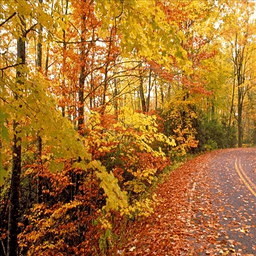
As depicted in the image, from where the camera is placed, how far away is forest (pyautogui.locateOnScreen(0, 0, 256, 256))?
263 cm

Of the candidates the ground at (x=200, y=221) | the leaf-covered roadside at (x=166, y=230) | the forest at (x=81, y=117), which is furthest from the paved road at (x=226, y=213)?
the forest at (x=81, y=117)

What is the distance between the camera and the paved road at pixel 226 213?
534 cm

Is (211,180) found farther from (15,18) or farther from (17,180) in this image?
(15,18)

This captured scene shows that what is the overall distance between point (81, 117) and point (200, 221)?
4670 millimetres

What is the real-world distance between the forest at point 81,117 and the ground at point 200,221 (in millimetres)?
585

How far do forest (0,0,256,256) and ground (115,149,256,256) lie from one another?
585 millimetres

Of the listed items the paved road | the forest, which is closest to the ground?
the paved road

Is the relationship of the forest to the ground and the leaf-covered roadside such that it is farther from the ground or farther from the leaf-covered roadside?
the ground

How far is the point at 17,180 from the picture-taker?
215 inches

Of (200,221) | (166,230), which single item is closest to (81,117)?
(166,230)

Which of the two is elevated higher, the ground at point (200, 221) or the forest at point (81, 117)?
the forest at point (81, 117)

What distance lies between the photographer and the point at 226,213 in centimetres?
711

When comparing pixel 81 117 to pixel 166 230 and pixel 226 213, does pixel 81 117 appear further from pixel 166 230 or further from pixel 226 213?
pixel 226 213

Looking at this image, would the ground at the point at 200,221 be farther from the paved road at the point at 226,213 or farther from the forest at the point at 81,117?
the forest at the point at 81,117
